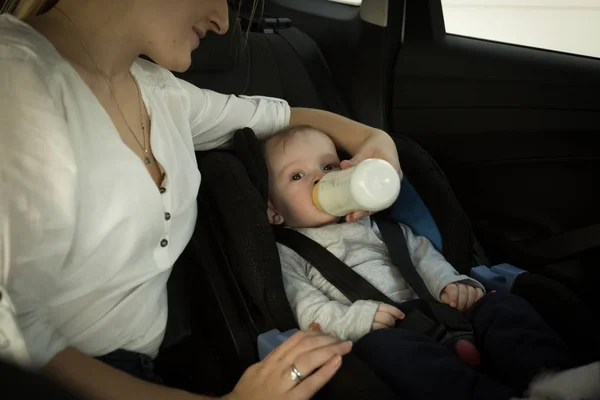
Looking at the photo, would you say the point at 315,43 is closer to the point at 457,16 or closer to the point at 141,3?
the point at 457,16

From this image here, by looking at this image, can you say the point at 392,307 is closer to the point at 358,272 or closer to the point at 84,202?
the point at 358,272

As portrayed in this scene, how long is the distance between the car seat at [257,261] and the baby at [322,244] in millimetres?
68

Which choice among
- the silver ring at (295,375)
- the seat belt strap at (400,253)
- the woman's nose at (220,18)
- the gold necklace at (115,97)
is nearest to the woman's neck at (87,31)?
the gold necklace at (115,97)

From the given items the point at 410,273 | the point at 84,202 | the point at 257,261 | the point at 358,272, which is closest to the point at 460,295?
the point at 410,273

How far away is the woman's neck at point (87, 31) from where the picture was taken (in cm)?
88

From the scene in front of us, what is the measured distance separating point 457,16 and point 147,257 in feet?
4.32

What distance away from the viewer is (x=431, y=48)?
5.74 ft

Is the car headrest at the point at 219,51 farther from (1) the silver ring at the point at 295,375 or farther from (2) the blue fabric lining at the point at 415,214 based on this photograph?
(1) the silver ring at the point at 295,375

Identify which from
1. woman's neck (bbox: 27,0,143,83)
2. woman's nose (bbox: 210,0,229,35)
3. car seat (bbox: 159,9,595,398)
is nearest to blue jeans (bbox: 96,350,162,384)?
car seat (bbox: 159,9,595,398)

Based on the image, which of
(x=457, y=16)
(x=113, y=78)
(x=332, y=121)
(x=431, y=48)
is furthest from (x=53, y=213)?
(x=457, y=16)

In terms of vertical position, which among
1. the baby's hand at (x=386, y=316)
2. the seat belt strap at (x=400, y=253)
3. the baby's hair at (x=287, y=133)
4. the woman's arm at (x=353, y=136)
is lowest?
the baby's hand at (x=386, y=316)

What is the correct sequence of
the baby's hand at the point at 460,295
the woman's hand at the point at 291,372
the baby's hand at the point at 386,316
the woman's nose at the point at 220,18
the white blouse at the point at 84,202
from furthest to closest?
the baby's hand at the point at 460,295, the baby's hand at the point at 386,316, the woman's nose at the point at 220,18, the woman's hand at the point at 291,372, the white blouse at the point at 84,202

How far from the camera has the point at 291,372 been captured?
2.75 feet

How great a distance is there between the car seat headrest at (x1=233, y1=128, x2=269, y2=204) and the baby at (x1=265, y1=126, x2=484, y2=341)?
0.07m
